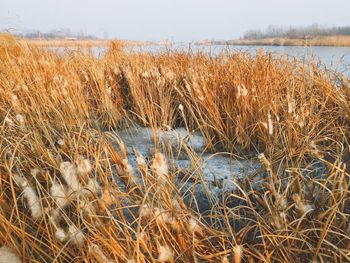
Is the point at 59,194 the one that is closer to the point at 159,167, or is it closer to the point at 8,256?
the point at 8,256

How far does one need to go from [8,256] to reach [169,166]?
0.81m

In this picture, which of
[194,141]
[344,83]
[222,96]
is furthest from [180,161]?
[344,83]

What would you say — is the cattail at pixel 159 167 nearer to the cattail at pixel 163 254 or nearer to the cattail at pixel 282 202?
the cattail at pixel 163 254

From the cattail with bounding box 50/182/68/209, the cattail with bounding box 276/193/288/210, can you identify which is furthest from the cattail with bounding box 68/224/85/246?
the cattail with bounding box 276/193/288/210

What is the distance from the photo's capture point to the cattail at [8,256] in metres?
0.82

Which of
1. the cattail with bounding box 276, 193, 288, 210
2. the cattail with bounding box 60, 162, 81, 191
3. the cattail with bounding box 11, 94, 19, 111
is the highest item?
the cattail with bounding box 11, 94, 19, 111

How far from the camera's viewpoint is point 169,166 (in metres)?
1.51

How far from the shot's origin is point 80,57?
3.12 meters

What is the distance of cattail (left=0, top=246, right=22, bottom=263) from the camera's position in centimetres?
82

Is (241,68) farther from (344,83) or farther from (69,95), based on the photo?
(69,95)

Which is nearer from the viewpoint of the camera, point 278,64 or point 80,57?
point 278,64

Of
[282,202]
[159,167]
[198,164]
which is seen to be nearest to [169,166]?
[198,164]

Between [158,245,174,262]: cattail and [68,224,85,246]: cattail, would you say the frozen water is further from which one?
[68,224,85,246]: cattail

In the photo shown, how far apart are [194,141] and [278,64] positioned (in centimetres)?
126
